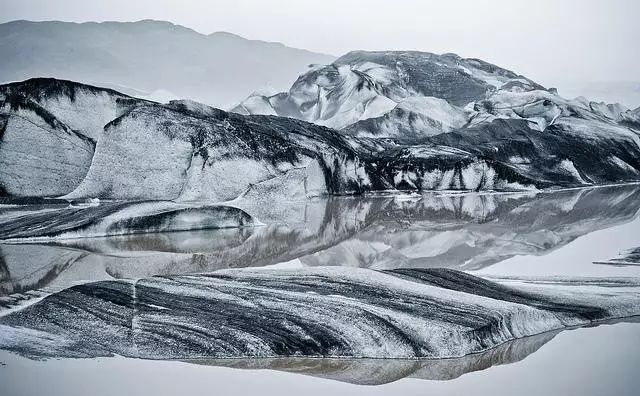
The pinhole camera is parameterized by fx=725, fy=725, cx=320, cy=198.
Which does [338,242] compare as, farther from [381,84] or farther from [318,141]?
[381,84]

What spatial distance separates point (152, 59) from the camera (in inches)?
723

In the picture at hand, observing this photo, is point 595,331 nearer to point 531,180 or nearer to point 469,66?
point 531,180

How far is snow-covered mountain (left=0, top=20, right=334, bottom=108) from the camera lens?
49.2 ft

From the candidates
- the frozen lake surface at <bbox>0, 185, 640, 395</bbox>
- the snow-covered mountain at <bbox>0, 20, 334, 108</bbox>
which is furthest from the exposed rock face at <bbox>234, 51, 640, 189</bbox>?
the frozen lake surface at <bbox>0, 185, 640, 395</bbox>

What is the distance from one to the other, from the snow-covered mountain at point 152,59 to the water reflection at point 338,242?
30.0 feet

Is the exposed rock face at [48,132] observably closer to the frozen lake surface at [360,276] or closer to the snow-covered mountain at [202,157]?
the snow-covered mountain at [202,157]

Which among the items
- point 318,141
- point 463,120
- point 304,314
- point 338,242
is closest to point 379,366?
point 304,314

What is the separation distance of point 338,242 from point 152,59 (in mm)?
14179

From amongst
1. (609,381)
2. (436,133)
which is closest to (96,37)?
(436,133)

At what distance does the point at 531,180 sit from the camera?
36.7 feet

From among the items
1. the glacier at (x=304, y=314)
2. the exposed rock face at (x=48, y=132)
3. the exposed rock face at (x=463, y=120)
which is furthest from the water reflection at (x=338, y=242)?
the exposed rock face at (x=463, y=120)

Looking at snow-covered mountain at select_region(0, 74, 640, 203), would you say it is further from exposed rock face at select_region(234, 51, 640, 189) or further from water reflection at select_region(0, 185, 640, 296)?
water reflection at select_region(0, 185, 640, 296)

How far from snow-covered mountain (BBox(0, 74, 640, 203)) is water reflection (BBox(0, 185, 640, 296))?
733 millimetres

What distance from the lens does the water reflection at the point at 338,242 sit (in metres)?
4.18
